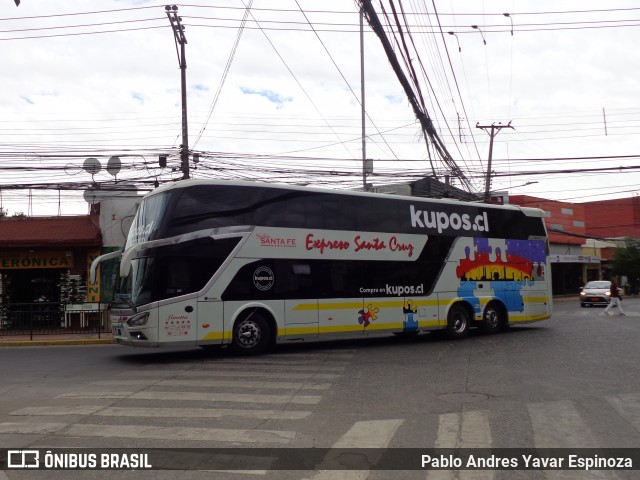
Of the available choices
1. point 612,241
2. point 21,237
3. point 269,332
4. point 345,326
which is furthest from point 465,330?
point 612,241

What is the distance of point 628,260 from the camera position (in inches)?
2240

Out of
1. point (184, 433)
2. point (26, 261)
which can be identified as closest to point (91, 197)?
point (26, 261)

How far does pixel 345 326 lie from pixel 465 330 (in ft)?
14.4

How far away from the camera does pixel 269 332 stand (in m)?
14.5

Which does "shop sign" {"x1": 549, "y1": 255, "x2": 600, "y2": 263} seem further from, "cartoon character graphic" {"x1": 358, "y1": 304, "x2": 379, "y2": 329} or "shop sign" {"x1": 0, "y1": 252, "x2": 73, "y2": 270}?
Result: "shop sign" {"x1": 0, "y1": 252, "x2": 73, "y2": 270}

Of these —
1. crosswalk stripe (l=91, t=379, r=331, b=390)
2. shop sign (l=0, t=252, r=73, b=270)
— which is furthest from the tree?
crosswalk stripe (l=91, t=379, r=331, b=390)

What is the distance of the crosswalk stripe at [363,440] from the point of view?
5523 mm

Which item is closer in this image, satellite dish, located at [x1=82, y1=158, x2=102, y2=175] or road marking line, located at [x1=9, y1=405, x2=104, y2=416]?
road marking line, located at [x1=9, y1=405, x2=104, y2=416]

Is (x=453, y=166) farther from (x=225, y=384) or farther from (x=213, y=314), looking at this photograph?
(x=225, y=384)

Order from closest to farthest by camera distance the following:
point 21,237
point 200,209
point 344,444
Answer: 1. point 344,444
2. point 200,209
3. point 21,237

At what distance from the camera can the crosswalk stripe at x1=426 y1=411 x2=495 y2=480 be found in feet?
18.3

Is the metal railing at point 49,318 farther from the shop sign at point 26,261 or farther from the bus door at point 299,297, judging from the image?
the bus door at point 299,297

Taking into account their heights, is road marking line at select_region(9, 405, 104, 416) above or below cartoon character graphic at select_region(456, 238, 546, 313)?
below

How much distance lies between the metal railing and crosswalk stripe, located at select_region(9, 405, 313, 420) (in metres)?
12.0
